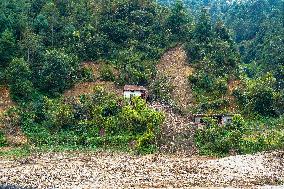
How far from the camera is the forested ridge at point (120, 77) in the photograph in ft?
102

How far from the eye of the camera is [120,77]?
3681 cm

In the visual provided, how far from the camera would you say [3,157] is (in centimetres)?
2831

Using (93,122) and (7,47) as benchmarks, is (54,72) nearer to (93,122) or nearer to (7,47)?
(7,47)

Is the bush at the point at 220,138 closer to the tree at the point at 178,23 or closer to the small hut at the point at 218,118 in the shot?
the small hut at the point at 218,118

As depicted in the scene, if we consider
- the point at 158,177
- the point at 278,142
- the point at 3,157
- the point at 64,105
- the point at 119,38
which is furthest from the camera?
the point at 119,38

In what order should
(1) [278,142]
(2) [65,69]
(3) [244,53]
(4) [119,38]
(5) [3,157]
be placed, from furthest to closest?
(3) [244,53], (4) [119,38], (2) [65,69], (1) [278,142], (5) [3,157]

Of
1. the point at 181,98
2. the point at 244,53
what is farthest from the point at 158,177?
the point at 244,53

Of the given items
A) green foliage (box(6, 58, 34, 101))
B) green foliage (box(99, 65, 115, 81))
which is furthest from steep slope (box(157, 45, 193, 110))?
green foliage (box(6, 58, 34, 101))

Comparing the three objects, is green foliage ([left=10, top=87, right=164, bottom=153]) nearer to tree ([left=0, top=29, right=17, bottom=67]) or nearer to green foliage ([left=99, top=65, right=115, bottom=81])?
green foliage ([left=99, top=65, right=115, bottom=81])

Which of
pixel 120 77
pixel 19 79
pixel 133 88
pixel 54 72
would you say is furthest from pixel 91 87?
pixel 19 79

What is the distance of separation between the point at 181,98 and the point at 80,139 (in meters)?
9.45

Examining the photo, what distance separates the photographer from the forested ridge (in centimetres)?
3111

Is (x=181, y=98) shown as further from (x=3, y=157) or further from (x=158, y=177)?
(x=3, y=157)

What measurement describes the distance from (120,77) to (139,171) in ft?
40.1
